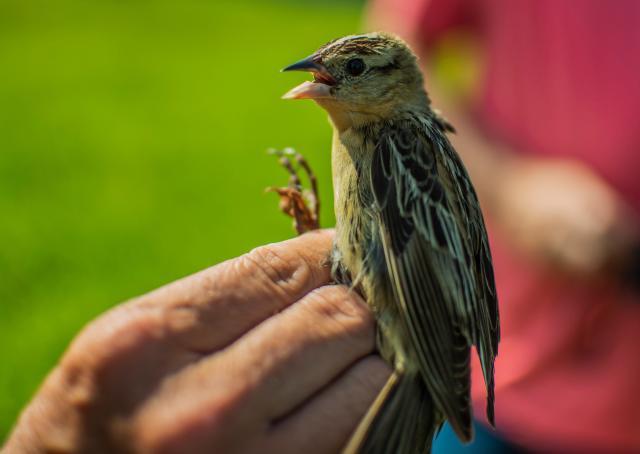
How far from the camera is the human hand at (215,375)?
1804 millimetres

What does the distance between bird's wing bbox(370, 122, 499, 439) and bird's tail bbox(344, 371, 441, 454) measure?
68 millimetres

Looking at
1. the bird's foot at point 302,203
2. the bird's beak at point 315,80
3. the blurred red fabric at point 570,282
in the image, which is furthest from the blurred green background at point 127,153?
the bird's beak at point 315,80

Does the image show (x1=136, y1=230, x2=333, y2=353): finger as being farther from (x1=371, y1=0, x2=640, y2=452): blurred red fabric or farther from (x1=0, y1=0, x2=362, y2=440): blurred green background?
(x1=0, y1=0, x2=362, y2=440): blurred green background

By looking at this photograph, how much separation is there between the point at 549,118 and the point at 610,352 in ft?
3.78

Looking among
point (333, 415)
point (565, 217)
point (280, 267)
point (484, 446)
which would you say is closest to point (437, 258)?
point (280, 267)

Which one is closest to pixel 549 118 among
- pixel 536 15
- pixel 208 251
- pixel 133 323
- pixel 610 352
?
pixel 536 15

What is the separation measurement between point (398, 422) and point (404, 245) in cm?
54

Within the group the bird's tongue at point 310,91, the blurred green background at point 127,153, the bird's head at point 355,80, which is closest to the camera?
the bird's tongue at point 310,91

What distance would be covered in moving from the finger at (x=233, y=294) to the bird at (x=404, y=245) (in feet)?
0.66

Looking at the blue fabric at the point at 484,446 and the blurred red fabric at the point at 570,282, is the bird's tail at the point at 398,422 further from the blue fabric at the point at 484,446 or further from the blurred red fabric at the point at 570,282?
the blue fabric at the point at 484,446

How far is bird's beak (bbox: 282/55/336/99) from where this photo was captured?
107 inches

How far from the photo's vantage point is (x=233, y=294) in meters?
2.04

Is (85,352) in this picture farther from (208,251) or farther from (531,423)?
(208,251)

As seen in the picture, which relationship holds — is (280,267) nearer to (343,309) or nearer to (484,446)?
(343,309)
